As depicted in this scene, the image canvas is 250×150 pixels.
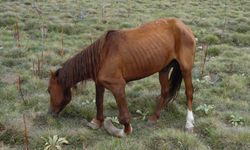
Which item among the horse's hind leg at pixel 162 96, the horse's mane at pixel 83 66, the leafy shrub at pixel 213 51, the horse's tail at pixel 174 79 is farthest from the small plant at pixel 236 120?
the leafy shrub at pixel 213 51

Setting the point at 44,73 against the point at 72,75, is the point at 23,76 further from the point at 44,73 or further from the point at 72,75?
the point at 72,75

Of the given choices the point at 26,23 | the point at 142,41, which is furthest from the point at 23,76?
the point at 26,23

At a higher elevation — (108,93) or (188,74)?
(188,74)

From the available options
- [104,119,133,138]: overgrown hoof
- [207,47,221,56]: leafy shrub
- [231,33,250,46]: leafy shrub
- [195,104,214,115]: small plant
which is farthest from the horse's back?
[231,33,250,46]: leafy shrub

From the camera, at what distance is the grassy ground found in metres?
5.70

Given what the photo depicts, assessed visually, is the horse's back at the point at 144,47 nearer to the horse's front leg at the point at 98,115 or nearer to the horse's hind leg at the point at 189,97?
the horse's hind leg at the point at 189,97

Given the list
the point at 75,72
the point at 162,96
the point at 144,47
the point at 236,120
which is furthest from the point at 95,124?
the point at 236,120

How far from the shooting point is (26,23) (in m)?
13.0

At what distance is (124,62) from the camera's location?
5844 mm

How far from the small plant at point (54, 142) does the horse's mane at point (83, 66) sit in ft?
3.07

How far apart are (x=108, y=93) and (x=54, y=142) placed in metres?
2.59

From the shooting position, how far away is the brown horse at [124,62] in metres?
5.76

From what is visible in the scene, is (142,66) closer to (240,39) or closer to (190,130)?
(190,130)

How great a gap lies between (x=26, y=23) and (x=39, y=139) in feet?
26.7
